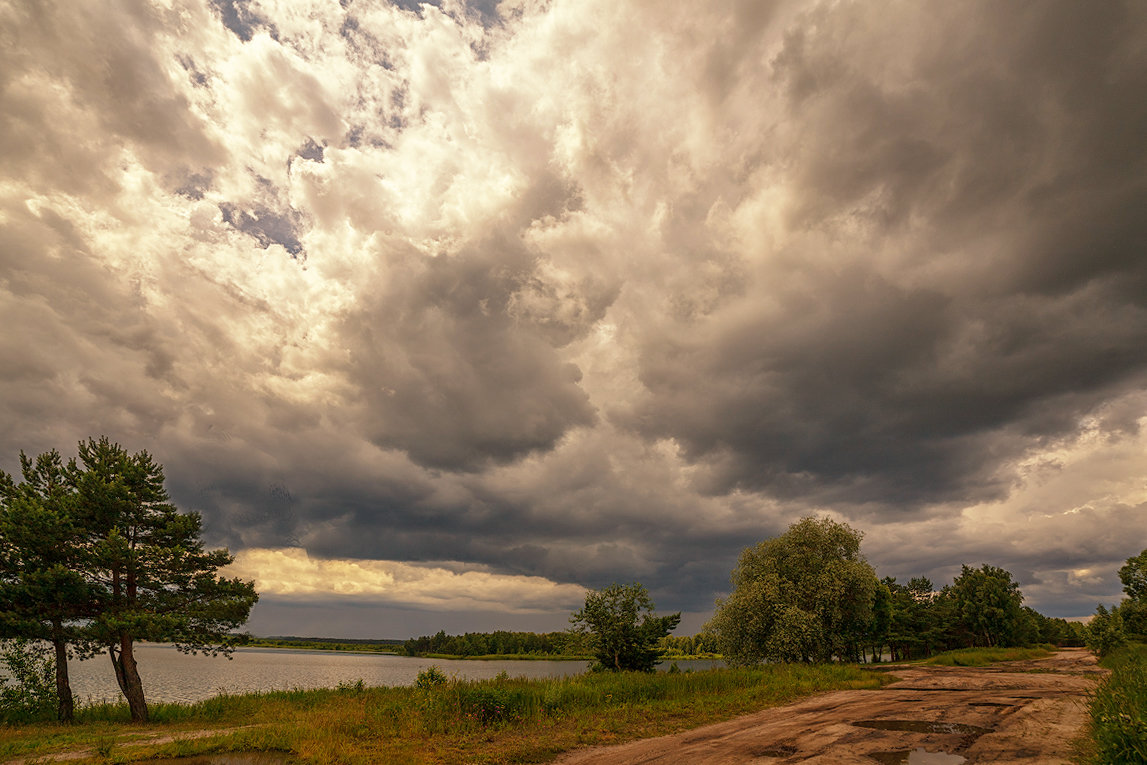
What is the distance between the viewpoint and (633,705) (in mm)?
23266

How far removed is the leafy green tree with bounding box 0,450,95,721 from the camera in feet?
81.2

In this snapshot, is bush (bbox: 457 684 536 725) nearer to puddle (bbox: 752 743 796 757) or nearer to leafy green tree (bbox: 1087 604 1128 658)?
puddle (bbox: 752 743 796 757)

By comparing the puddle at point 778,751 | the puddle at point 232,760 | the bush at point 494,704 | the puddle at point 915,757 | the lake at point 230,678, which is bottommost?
the lake at point 230,678

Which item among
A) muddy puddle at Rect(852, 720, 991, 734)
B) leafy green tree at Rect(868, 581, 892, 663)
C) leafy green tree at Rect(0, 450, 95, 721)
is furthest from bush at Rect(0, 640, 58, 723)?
leafy green tree at Rect(868, 581, 892, 663)

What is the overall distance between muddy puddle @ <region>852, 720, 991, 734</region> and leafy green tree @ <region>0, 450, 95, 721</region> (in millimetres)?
35650

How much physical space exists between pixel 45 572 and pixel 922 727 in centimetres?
3779

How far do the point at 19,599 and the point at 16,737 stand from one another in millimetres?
7307

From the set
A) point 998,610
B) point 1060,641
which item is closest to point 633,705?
point 998,610

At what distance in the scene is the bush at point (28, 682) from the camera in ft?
83.3

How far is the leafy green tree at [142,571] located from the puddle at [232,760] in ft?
39.9

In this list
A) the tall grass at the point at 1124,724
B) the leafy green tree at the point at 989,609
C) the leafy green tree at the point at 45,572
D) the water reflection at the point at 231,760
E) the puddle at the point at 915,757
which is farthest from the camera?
the leafy green tree at the point at 989,609

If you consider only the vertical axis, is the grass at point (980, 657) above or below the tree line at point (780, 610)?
below

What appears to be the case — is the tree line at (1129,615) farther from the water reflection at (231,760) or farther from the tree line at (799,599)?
the water reflection at (231,760)

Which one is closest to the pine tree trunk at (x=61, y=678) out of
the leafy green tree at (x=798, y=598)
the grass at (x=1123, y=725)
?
the grass at (x=1123, y=725)
